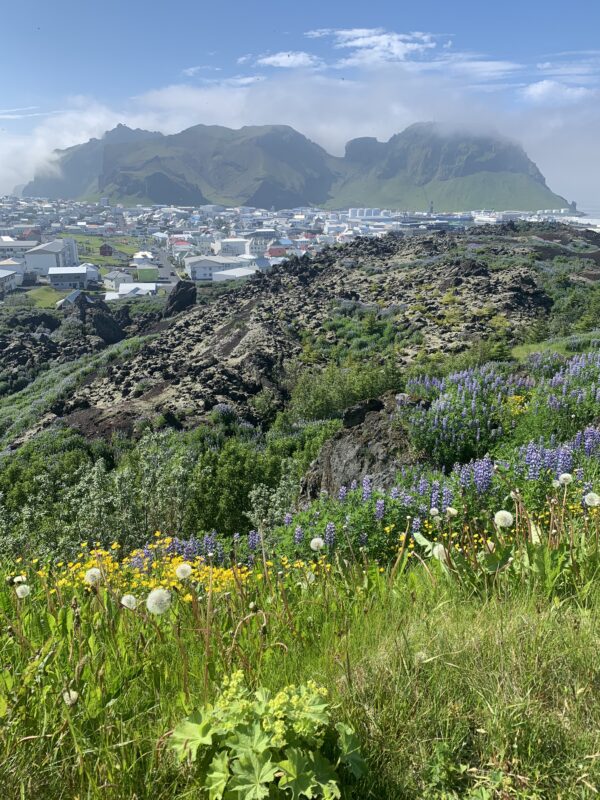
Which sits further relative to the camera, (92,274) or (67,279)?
(92,274)

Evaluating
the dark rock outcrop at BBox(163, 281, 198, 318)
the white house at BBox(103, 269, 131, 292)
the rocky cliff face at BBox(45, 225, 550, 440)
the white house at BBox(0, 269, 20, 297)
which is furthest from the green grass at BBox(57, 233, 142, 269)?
the rocky cliff face at BBox(45, 225, 550, 440)

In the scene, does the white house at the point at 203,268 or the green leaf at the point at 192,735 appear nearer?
the green leaf at the point at 192,735

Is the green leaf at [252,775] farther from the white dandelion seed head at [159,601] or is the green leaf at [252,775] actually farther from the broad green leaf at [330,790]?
the white dandelion seed head at [159,601]

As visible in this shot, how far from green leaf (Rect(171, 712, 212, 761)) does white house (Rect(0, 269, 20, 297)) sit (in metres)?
92.4

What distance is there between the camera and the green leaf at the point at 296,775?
1.52 meters

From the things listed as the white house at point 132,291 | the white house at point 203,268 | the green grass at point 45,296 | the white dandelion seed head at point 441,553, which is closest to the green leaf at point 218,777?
the white dandelion seed head at point 441,553

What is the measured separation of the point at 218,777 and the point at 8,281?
98779mm

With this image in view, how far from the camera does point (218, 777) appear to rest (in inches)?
61.8

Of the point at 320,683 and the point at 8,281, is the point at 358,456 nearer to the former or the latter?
the point at 320,683

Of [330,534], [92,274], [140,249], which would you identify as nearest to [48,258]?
[92,274]

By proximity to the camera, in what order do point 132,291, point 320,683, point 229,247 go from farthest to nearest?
point 229,247 → point 132,291 → point 320,683

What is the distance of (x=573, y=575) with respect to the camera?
279 cm

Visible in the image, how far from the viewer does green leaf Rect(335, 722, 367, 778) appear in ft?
5.44

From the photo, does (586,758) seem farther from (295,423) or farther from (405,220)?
(405,220)
